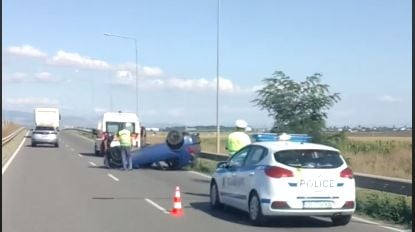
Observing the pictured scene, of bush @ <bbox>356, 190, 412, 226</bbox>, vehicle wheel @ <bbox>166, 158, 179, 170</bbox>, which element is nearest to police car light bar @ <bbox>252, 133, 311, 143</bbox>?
bush @ <bbox>356, 190, 412, 226</bbox>

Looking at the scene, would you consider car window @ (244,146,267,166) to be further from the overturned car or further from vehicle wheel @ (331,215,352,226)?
the overturned car

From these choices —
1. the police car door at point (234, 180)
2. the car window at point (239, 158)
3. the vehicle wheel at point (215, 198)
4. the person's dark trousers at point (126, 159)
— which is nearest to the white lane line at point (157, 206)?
the vehicle wheel at point (215, 198)

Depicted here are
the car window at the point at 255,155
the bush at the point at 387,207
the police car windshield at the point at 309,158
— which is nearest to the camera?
the police car windshield at the point at 309,158

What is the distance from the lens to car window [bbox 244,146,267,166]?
13.6 metres

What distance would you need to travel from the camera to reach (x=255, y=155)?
14039 millimetres

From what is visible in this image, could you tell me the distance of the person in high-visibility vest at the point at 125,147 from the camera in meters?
27.6

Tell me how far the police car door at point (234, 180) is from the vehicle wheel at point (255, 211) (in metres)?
0.53

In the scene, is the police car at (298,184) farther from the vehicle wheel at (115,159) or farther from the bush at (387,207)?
the vehicle wheel at (115,159)

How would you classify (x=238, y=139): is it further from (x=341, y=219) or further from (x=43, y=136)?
(x=43, y=136)

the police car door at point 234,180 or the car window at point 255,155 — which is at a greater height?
the car window at point 255,155

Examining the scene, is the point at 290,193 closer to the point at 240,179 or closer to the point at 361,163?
the point at 240,179

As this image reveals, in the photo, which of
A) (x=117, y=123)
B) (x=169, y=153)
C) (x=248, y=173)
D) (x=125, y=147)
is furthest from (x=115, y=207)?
(x=117, y=123)

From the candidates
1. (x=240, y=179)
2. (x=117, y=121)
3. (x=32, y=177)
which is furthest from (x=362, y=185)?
(x=117, y=121)

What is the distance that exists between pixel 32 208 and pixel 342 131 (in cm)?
1529
